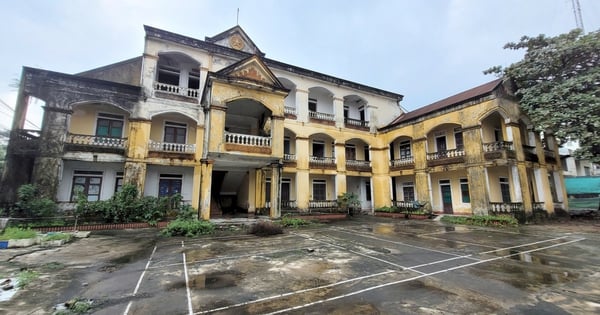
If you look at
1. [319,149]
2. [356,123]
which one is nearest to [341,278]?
[319,149]

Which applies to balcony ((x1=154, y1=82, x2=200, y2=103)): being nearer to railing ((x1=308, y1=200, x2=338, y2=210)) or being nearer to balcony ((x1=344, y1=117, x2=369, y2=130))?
railing ((x1=308, y1=200, x2=338, y2=210))

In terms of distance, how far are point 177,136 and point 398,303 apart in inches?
535

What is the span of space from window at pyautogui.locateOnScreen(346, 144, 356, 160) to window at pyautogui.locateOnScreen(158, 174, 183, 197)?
38.2 feet

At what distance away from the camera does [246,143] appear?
1087cm

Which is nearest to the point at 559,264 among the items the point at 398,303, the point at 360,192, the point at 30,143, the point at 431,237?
the point at 431,237

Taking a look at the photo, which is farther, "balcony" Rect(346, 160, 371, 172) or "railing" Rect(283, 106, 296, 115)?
"balcony" Rect(346, 160, 371, 172)

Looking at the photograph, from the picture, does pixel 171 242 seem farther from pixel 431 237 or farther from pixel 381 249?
pixel 431 237

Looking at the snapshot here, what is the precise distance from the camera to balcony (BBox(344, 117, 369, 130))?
1791cm

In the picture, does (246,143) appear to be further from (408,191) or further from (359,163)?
(408,191)

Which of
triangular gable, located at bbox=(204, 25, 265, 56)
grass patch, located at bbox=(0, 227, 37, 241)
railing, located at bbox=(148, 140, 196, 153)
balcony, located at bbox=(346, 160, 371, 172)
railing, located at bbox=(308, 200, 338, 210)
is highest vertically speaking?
triangular gable, located at bbox=(204, 25, 265, 56)

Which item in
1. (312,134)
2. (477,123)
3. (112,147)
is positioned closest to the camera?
(112,147)

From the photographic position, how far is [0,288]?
11.7ft

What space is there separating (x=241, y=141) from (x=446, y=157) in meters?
11.9

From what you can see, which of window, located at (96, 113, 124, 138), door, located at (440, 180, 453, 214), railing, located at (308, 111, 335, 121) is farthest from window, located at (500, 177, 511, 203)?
window, located at (96, 113, 124, 138)
